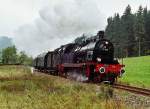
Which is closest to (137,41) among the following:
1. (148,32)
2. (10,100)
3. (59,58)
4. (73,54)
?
(148,32)

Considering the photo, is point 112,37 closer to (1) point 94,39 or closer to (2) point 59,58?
(2) point 59,58

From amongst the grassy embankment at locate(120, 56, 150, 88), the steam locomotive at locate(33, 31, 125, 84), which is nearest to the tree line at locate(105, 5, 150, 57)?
the grassy embankment at locate(120, 56, 150, 88)

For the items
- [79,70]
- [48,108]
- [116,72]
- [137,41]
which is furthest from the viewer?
[137,41]

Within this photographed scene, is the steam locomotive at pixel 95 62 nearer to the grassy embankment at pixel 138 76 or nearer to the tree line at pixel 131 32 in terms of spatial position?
the grassy embankment at pixel 138 76

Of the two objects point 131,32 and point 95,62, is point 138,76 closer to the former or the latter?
point 95,62

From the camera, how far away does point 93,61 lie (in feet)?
98.8

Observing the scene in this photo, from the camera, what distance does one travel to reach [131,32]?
116938mm

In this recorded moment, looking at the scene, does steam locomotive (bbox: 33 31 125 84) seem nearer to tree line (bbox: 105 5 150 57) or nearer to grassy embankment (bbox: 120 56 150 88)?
grassy embankment (bbox: 120 56 150 88)

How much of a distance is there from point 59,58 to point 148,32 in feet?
241

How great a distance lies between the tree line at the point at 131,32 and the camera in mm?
109250

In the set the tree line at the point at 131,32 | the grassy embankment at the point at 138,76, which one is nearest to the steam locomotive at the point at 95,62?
the grassy embankment at the point at 138,76

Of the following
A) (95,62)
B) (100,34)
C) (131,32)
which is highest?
(131,32)

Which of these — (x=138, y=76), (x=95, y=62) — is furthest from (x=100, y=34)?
(x=138, y=76)

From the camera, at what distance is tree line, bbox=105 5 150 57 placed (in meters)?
109
